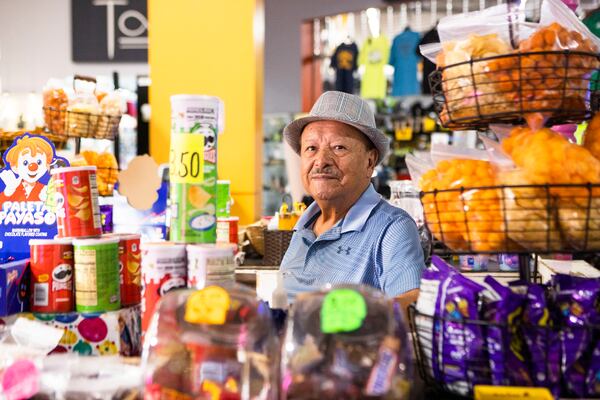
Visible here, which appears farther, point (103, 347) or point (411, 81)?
point (411, 81)

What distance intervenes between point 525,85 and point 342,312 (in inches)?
22.7

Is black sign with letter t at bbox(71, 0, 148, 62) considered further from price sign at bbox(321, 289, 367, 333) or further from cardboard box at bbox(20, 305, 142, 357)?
price sign at bbox(321, 289, 367, 333)

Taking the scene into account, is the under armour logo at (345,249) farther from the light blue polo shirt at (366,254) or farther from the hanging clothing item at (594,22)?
the hanging clothing item at (594,22)

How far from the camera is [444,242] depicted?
4.18ft

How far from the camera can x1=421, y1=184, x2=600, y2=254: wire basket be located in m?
1.16

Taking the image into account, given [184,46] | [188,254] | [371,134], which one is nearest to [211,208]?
[188,254]

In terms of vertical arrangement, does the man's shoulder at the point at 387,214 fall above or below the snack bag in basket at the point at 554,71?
below

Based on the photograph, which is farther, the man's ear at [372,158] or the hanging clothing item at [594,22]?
the man's ear at [372,158]

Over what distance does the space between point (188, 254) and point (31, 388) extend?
388 millimetres

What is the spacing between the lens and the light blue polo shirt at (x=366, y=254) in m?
2.26

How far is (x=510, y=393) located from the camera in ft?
3.62

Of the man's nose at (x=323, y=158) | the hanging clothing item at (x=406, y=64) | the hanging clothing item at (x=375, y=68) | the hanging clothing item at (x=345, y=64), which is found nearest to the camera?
the man's nose at (x=323, y=158)

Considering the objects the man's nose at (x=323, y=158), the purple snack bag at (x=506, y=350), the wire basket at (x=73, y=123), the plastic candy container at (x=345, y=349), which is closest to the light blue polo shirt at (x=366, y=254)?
the man's nose at (x=323, y=158)

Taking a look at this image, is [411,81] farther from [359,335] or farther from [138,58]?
[359,335]
